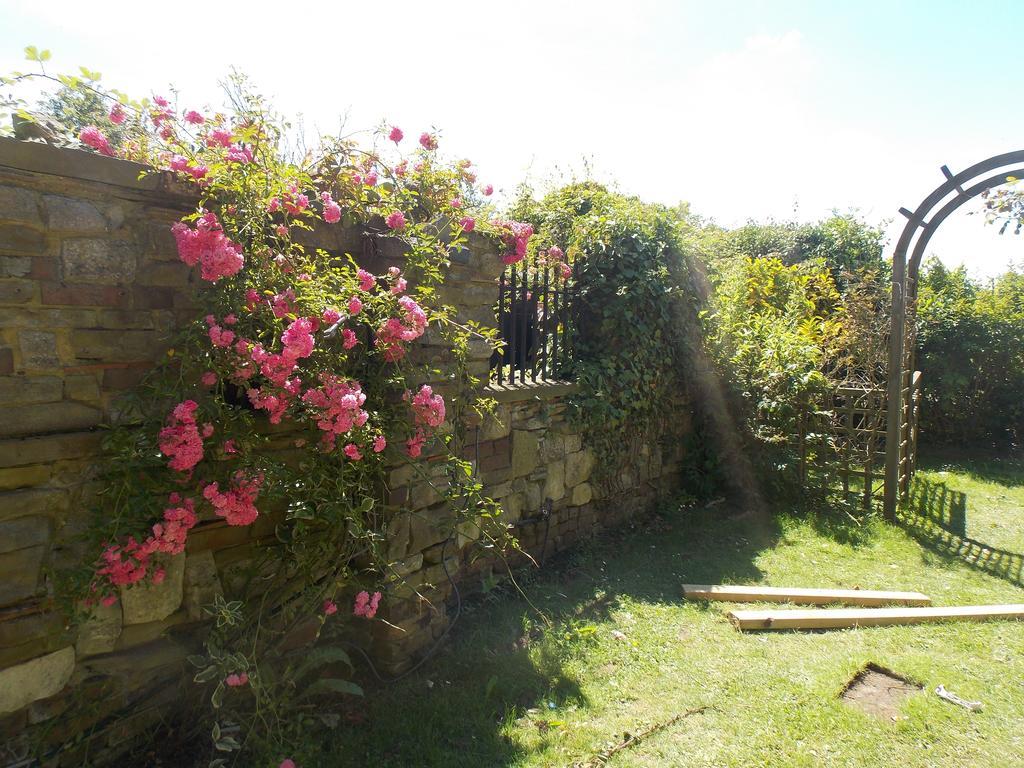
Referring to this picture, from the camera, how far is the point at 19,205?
211 centimetres

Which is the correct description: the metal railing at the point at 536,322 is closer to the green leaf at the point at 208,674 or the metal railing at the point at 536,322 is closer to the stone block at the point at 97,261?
the stone block at the point at 97,261

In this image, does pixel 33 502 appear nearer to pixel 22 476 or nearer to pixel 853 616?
pixel 22 476

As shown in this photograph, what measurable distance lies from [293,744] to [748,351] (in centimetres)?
556

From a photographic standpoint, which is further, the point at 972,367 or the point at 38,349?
the point at 972,367

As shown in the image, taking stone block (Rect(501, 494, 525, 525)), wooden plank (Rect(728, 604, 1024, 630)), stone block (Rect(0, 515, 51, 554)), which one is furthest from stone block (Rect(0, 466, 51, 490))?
wooden plank (Rect(728, 604, 1024, 630))

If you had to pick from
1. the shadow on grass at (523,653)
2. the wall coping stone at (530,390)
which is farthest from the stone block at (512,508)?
the wall coping stone at (530,390)

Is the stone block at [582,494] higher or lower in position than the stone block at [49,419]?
lower

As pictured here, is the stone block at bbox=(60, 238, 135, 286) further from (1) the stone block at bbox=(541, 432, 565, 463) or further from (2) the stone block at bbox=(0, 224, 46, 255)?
(1) the stone block at bbox=(541, 432, 565, 463)

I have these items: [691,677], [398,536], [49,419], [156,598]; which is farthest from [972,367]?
[49,419]

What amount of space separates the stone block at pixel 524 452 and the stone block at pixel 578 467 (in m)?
0.45

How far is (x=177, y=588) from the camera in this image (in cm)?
261

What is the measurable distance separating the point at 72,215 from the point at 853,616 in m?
4.63

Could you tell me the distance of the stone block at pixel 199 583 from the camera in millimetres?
2660

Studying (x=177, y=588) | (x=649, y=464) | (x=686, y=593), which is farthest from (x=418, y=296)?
(x=649, y=464)
